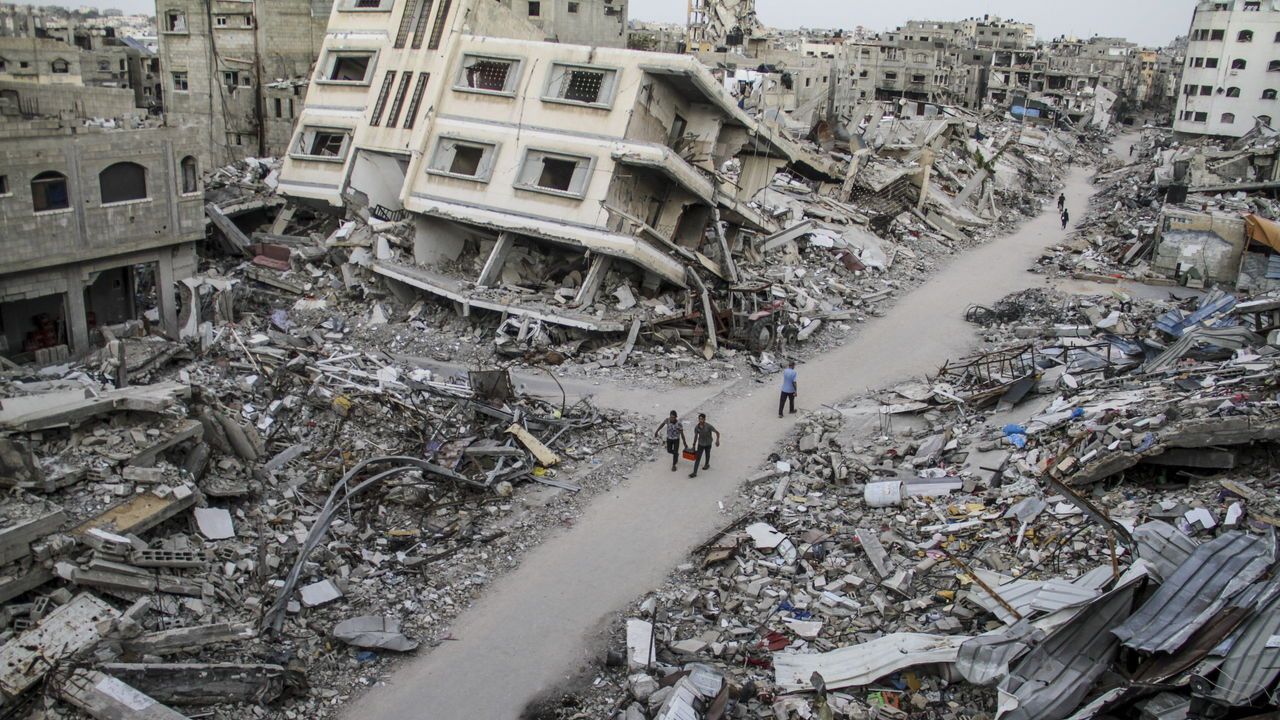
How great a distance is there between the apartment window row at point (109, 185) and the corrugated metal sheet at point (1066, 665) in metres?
19.2

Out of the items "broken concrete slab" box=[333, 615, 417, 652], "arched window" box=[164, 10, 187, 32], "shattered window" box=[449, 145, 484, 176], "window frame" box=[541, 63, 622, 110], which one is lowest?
"broken concrete slab" box=[333, 615, 417, 652]

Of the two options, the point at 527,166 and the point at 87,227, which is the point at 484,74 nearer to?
the point at 527,166

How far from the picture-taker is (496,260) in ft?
73.3

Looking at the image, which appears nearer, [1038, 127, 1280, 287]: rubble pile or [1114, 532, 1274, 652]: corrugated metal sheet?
[1114, 532, 1274, 652]: corrugated metal sheet

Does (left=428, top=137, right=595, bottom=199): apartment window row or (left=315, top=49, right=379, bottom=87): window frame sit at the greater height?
(left=315, top=49, right=379, bottom=87): window frame

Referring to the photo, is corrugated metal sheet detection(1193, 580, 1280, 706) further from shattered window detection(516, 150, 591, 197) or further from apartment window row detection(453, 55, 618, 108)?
apartment window row detection(453, 55, 618, 108)

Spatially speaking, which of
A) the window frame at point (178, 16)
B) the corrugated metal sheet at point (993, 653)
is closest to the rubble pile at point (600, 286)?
the window frame at point (178, 16)

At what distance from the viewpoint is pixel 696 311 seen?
20.9 m

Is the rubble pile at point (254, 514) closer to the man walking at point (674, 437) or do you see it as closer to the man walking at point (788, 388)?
the man walking at point (674, 437)

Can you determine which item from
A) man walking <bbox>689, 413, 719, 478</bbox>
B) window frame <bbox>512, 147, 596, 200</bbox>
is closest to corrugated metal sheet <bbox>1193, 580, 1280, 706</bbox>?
man walking <bbox>689, 413, 719, 478</bbox>

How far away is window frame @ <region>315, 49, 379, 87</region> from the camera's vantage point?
2628 centimetres

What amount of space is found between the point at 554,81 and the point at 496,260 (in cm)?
446

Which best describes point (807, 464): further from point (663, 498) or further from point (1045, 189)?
point (1045, 189)

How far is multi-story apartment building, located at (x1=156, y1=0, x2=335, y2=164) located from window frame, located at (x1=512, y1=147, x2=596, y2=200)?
16.1 meters
